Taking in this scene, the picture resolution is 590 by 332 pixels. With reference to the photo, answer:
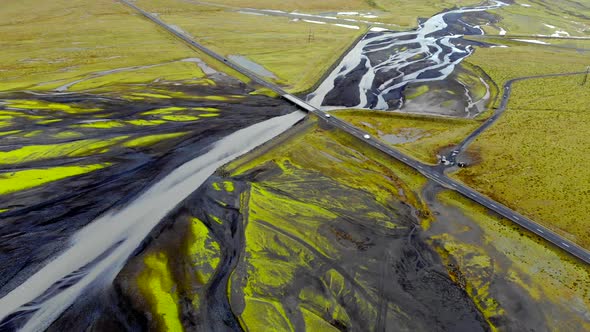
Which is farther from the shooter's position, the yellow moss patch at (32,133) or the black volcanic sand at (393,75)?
the black volcanic sand at (393,75)

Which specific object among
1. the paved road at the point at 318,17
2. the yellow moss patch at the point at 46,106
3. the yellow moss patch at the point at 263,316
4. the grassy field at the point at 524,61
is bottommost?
the yellow moss patch at the point at 263,316

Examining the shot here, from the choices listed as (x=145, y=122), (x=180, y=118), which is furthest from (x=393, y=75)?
(x=145, y=122)

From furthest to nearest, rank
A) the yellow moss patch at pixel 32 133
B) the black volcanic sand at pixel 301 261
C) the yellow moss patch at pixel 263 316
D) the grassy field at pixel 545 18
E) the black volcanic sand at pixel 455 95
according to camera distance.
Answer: the grassy field at pixel 545 18
the black volcanic sand at pixel 455 95
the yellow moss patch at pixel 32 133
the black volcanic sand at pixel 301 261
the yellow moss patch at pixel 263 316

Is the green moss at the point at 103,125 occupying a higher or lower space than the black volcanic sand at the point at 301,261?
higher

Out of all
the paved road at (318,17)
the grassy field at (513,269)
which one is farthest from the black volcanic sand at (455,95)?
the paved road at (318,17)

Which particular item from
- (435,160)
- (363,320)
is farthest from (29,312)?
(435,160)

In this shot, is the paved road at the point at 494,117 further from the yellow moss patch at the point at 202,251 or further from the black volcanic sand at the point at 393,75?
the yellow moss patch at the point at 202,251

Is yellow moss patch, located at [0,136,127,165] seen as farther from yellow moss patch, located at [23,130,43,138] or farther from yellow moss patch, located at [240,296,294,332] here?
yellow moss patch, located at [240,296,294,332]

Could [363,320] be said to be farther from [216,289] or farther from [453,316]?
[216,289]
